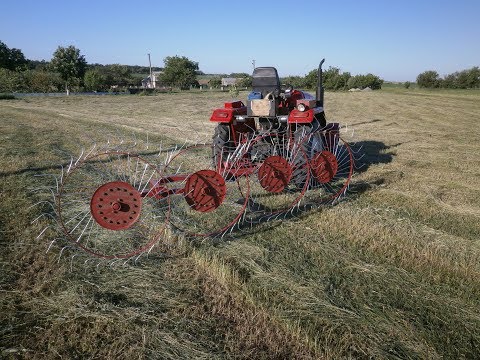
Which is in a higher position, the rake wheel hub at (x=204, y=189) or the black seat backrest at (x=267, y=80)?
the black seat backrest at (x=267, y=80)

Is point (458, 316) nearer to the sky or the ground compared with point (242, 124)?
nearer to the ground

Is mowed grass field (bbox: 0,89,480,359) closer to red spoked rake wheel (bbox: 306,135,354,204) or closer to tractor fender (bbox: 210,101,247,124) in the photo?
red spoked rake wheel (bbox: 306,135,354,204)

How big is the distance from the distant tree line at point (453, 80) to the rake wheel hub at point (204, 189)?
2424 inches

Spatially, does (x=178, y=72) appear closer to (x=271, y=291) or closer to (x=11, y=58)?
(x=11, y=58)

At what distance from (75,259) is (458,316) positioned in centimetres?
308

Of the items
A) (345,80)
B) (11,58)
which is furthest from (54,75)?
(345,80)

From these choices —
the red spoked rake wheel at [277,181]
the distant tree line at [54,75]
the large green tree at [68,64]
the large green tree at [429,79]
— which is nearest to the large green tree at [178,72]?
the distant tree line at [54,75]

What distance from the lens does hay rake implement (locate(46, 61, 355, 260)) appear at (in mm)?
3244

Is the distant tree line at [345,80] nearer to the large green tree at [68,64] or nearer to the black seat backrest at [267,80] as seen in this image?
the large green tree at [68,64]

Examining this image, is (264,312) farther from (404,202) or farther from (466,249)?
(404,202)

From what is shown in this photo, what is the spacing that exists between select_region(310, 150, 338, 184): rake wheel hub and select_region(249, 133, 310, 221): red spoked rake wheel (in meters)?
0.14

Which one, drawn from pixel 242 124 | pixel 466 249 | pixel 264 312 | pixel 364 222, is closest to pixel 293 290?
pixel 264 312

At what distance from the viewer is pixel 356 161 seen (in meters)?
7.30

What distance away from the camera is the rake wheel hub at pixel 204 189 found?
354 cm
